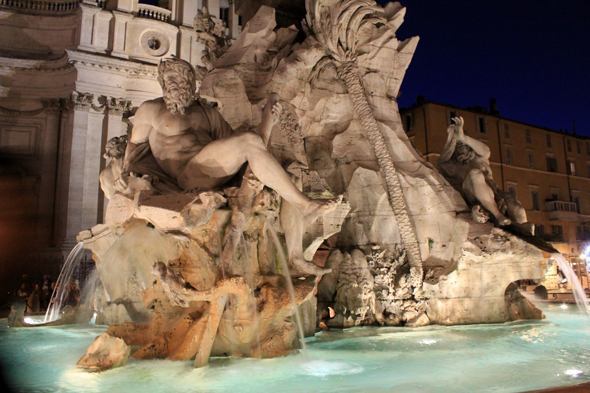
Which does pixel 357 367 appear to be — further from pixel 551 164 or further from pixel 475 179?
pixel 551 164

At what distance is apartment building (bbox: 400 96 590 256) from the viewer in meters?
23.4

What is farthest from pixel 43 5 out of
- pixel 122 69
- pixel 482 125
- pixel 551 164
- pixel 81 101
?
pixel 551 164

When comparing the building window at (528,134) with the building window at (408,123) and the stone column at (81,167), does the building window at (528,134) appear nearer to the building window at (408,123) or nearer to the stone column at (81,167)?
the building window at (408,123)

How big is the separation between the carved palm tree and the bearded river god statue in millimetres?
20

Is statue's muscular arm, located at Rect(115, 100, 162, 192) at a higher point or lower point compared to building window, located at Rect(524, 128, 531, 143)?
lower

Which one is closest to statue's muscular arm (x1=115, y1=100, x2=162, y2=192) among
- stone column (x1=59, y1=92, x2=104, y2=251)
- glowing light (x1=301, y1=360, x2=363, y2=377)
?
glowing light (x1=301, y1=360, x2=363, y2=377)

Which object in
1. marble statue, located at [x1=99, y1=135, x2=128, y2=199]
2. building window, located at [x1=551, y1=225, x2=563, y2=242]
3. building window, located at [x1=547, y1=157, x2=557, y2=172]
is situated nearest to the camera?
marble statue, located at [x1=99, y1=135, x2=128, y2=199]

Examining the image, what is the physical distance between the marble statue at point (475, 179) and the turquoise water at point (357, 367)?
188cm

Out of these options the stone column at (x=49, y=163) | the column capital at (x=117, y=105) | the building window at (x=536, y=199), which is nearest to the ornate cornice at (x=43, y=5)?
the stone column at (x=49, y=163)

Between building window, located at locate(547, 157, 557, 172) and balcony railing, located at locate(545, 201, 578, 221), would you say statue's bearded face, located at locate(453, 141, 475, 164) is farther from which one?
building window, located at locate(547, 157, 557, 172)

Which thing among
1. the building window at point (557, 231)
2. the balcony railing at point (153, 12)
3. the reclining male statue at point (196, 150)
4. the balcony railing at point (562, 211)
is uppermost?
the balcony railing at point (153, 12)

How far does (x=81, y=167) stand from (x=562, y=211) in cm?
2397

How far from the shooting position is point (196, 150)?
185 inches

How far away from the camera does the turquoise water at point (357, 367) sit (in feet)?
11.4
